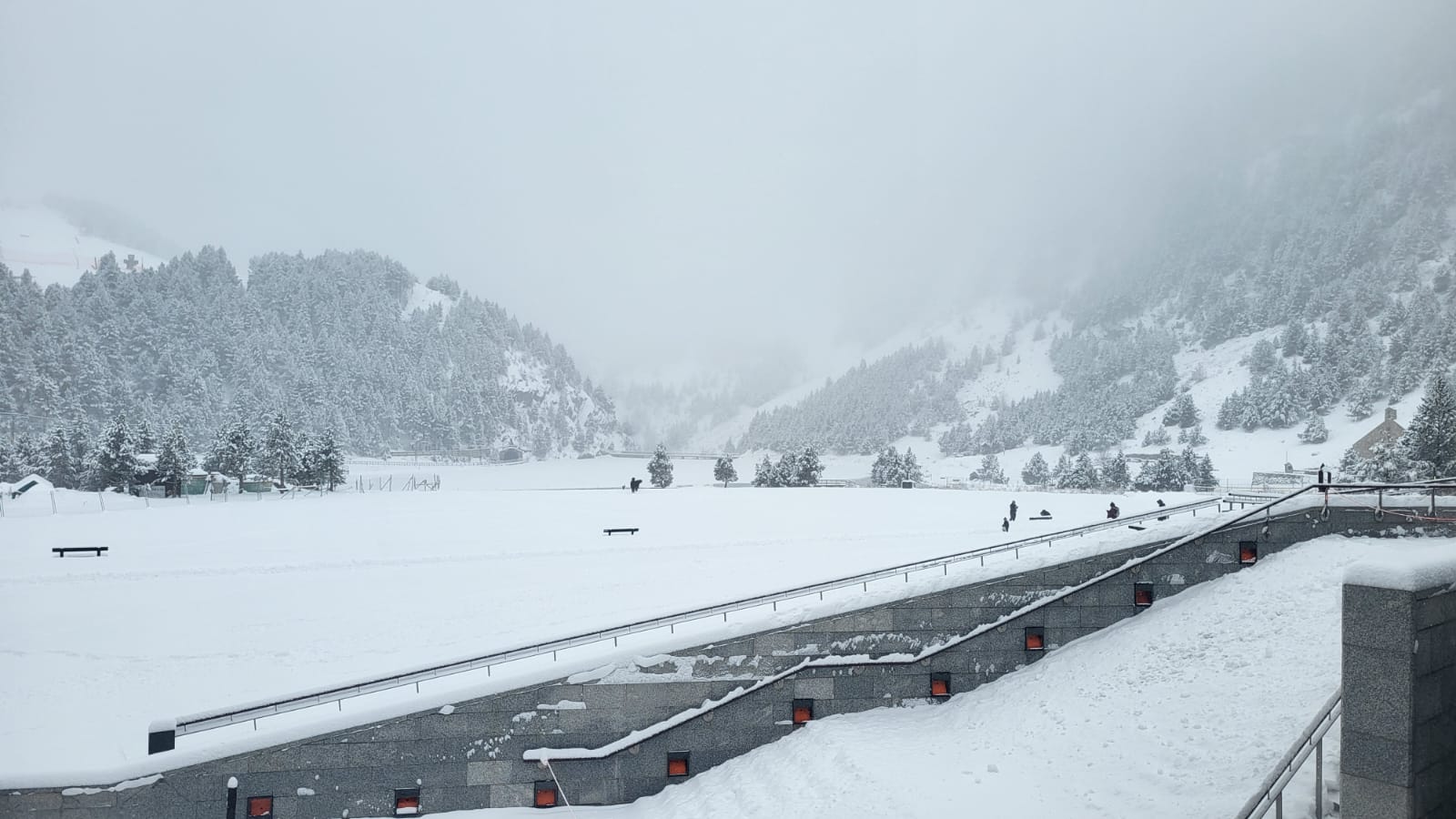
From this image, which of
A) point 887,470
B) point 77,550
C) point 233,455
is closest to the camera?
point 77,550

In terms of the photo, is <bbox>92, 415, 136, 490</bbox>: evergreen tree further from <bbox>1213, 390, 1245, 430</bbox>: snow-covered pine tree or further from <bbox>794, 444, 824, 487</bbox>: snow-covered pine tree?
<bbox>1213, 390, 1245, 430</bbox>: snow-covered pine tree

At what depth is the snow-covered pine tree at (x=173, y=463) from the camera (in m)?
48.4

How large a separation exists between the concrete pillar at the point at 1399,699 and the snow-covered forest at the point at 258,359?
226 feet

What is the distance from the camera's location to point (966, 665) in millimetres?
14805

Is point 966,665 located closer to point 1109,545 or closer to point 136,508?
point 1109,545

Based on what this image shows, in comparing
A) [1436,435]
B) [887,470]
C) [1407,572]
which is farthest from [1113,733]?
[887,470]

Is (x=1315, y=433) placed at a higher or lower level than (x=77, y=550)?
higher

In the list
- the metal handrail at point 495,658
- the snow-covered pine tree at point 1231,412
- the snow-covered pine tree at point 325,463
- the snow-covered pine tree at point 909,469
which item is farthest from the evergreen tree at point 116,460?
the snow-covered pine tree at point 1231,412

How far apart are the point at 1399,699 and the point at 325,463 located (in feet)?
200

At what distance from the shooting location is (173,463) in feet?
162

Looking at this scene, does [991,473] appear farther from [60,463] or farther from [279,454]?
[60,463]

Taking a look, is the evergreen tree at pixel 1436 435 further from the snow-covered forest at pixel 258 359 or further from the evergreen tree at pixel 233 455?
the snow-covered forest at pixel 258 359

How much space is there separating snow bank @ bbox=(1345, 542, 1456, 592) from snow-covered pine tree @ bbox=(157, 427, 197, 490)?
2278 inches

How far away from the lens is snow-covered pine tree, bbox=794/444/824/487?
6247cm
